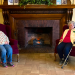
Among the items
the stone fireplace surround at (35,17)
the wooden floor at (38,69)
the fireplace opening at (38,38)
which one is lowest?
the wooden floor at (38,69)

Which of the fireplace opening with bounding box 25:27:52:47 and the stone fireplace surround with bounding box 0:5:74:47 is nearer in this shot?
the stone fireplace surround with bounding box 0:5:74:47

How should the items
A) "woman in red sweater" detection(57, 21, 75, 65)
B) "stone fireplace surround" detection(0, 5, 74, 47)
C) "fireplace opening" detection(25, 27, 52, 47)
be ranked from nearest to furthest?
1. "woman in red sweater" detection(57, 21, 75, 65)
2. "stone fireplace surround" detection(0, 5, 74, 47)
3. "fireplace opening" detection(25, 27, 52, 47)

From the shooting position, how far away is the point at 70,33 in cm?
250

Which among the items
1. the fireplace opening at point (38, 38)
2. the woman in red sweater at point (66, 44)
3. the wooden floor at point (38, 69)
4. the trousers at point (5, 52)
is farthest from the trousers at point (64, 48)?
the fireplace opening at point (38, 38)

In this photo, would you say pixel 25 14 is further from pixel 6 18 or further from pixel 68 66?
pixel 68 66

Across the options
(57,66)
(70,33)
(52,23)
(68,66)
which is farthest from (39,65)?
(52,23)

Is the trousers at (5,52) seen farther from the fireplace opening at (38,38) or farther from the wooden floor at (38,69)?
the fireplace opening at (38,38)

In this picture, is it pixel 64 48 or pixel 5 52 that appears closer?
pixel 5 52

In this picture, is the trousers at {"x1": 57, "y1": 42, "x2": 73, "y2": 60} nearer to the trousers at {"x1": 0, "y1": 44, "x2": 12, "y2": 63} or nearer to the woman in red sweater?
the woman in red sweater

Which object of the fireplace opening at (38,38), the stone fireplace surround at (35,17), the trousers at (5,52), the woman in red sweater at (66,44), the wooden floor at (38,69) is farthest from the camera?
the fireplace opening at (38,38)

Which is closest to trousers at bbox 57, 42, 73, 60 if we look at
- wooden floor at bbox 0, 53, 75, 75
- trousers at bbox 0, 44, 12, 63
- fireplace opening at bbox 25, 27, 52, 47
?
wooden floor at bbox 0, 53, 75, 75

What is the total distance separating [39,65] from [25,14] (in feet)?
6.02

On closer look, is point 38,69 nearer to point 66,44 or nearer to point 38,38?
point 66,44

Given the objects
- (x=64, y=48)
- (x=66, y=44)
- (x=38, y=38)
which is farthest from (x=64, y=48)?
(x=38, y=38)
